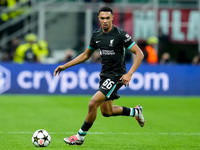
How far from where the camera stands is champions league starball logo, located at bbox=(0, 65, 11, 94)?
18391 mm

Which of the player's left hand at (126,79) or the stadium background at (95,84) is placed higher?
the player's left hand at (126,79)

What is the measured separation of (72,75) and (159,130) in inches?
343

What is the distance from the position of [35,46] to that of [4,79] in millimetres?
2564

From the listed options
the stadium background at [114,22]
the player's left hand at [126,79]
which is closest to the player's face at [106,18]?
the player's left hand at [126,79]

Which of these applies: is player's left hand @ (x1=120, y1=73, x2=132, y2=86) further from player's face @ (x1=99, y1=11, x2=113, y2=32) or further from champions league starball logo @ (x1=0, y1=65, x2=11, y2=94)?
champions league starball logo @ (x1=0, y1=65, x2=11, y2=94)

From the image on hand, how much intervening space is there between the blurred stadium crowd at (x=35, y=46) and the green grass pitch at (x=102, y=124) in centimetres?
288

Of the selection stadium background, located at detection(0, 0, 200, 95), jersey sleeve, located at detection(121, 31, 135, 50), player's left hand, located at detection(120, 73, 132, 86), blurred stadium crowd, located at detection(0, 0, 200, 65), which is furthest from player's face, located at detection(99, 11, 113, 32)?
stadium background, located at detection(0, 0, 200, 95)

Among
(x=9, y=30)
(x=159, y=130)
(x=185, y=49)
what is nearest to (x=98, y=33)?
(x=159, y=130)

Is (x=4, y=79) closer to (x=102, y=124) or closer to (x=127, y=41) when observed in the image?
(x=102, y=124)

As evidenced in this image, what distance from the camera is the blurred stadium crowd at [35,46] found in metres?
20.3

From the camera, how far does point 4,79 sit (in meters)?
18.4

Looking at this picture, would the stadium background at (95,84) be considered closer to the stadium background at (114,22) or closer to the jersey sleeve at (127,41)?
the stadium background at (114,22)

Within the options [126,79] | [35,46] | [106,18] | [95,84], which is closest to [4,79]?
[35,46]

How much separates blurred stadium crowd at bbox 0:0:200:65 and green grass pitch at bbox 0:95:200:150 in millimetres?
2876
